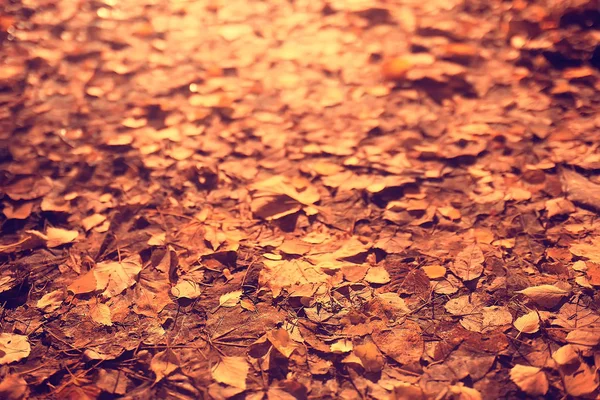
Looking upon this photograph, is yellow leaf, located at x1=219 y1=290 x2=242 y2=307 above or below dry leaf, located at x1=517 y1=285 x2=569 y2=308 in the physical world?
below

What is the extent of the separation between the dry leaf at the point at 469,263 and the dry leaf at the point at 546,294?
163 millimetres

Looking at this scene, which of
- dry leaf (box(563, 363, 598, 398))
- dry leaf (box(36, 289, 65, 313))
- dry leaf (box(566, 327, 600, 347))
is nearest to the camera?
dry leaf (box(563, 363, 598, 398))

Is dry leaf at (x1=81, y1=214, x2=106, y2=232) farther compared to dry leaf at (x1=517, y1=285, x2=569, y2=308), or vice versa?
dry leaf at (x1=81, y1=214, x2=106, y2=232)

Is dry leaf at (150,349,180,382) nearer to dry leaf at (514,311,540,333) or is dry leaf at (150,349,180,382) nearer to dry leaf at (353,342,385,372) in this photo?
dry leaf at (353,342,385,372)

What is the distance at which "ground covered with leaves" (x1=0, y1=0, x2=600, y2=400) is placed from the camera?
1.49 m

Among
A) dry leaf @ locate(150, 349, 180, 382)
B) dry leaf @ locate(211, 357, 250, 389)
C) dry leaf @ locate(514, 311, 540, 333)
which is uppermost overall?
dry leaf @ locate(514, 311, 540, 333)

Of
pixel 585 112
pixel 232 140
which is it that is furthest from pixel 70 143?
pixel 585 112

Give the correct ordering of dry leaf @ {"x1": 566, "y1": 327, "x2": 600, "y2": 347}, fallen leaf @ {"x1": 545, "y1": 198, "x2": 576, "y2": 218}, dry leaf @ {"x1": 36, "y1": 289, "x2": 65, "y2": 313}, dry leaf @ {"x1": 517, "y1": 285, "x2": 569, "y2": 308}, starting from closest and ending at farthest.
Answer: dry leaf @ {"x1": 566, "y1": 327, "x2": 600, "y2": 347} < dry leaf @ {"x1": 517, "y1": 285, "x2": 569, "y2": 308} < dry leaf @ {"x1": 36, "y1": 289, "x2": 65, "y2": 313} < fallen leaf @ {"x1": 545, "y1": 198, "x2": 576, "y2": 218}

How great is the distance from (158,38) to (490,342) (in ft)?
8.32

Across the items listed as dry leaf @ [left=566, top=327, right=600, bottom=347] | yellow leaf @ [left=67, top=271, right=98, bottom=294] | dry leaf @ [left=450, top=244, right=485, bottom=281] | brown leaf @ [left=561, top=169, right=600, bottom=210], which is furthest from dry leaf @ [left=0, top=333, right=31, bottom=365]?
brown leaf @ [left=561, top=169, right=600, bottom=210]

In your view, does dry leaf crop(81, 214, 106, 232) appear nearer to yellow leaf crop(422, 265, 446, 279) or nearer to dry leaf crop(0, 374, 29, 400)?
dry leaf crop(0, 374, 29, 400)

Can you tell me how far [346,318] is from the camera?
159cm

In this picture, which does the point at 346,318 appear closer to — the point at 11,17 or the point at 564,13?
the point at 564,13

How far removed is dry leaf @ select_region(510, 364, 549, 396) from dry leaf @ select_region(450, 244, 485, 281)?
14.3 inches
